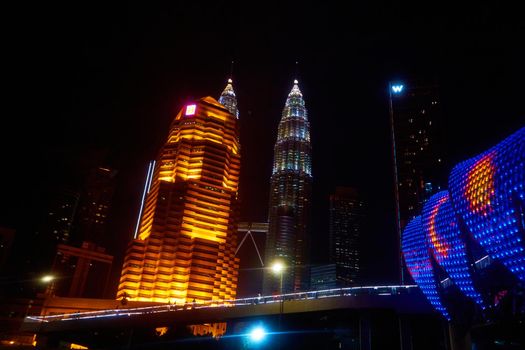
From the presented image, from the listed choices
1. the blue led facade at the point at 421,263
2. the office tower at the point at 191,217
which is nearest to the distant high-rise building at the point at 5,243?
the office tower at the point at 191,217

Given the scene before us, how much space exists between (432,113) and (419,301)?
151 m

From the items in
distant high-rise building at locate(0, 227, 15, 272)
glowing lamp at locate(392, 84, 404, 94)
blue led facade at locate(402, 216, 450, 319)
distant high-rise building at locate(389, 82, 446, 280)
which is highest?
glowing lamp at locate(392, 84, 404, 94)

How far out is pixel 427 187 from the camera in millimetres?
166500

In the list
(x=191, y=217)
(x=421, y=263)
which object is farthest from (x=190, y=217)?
(x=421, y=263)

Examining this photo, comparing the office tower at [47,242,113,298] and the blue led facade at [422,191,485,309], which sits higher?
the office tower at [47,242,113,298]

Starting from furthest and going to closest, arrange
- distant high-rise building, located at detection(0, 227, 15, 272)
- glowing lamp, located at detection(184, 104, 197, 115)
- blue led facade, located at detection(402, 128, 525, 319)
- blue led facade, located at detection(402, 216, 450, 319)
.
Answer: glowing lamp, located at detection(184, 104, 197, 115) → distant high-rise building, located at detection(0, 227, 15, 272) → blue led facade, located at detection(402, 216, 450, 319) → blue led facade, located at detection(402, 128, 525, 319)

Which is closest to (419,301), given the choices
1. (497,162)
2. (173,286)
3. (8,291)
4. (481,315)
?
(481,315)

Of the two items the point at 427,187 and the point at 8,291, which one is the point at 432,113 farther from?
the point at 8,291

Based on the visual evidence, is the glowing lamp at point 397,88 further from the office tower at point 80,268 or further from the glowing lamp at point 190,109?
the office tower at point 80,268

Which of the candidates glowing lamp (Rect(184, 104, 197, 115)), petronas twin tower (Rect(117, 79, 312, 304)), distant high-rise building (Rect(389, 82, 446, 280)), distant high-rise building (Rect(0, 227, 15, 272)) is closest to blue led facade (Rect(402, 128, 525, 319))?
petronas twin tower (Rect(117, 79, 312, 304))

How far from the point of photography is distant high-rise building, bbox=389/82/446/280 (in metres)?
165

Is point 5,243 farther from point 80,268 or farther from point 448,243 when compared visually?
point 448,243

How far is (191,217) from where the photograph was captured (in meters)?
144

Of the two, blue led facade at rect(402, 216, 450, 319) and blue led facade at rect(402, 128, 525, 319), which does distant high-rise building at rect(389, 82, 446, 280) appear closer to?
blue led facade at rect(402, 216, 450, 319)
